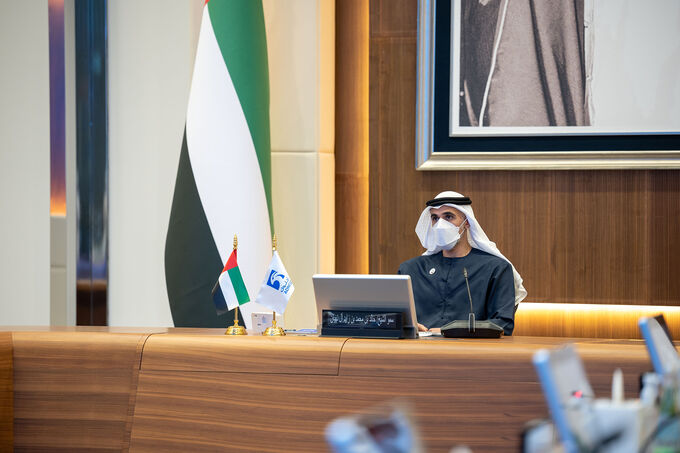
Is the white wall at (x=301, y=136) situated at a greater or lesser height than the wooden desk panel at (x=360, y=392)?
greater

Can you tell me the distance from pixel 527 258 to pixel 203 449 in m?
2.41

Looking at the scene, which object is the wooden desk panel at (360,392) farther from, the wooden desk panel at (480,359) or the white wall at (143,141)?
the white wall at (143,141)

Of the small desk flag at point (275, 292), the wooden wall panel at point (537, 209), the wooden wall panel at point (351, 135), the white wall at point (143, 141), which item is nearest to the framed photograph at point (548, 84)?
the wooden wall panel at point (537, 209)

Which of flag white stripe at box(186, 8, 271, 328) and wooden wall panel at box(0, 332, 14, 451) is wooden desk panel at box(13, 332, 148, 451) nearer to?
wooden wall panel at box(0, 332, 14, 451)

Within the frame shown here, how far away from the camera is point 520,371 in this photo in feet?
7.27

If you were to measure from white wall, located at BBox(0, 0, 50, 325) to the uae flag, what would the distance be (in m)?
1.40

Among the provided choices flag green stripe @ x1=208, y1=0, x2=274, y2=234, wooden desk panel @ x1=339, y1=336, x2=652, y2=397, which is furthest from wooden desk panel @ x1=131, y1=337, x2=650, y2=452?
flag green stripe @ x1=208, y1=0, x2=274, y2=234

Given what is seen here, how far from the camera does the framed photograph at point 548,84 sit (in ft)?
13.4

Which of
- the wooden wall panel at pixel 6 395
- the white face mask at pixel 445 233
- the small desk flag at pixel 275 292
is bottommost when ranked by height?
the wooden wall panel at pixel 6 395

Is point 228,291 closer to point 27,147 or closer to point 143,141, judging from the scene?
point 143,141

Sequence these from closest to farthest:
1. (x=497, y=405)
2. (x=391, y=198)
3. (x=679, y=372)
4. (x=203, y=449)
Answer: (x=679, y=372)
(x=497, y=405)
(x=203, y=449)
(x=391, y=198)

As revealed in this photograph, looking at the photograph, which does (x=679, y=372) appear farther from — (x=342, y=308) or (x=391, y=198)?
(x=391, y=198)

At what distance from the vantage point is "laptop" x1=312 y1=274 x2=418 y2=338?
2535 mm

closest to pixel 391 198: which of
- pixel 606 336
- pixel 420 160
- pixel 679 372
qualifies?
pixel 420 160
